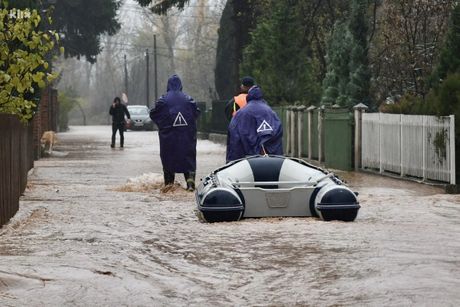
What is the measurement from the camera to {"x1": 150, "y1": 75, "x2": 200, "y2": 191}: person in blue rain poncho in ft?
67.4

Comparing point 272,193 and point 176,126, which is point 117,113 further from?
point 272,193

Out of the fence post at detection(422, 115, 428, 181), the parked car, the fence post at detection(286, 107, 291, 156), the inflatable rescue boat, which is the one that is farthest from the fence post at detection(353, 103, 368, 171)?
the parked car

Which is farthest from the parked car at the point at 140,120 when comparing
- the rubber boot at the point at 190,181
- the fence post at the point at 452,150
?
the rubber boot at the point at 190,181

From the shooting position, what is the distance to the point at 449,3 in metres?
34.5

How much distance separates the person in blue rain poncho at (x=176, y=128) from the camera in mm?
20531

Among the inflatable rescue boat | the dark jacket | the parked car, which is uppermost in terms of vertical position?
the dark jacket

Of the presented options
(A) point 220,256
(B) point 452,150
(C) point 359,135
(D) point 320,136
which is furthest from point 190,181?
(D) point 320,136

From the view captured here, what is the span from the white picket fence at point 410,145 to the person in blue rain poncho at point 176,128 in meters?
4.33

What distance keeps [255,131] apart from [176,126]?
2937mm

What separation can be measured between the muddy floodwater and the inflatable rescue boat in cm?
20

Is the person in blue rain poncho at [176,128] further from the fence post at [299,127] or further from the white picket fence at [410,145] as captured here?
the fence post at [299,127]

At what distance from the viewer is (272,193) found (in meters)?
15.1

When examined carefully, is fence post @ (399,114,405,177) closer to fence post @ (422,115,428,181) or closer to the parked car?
fence post @ (422,115,428,181)

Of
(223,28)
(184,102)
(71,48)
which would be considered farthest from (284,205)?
(71,48)
